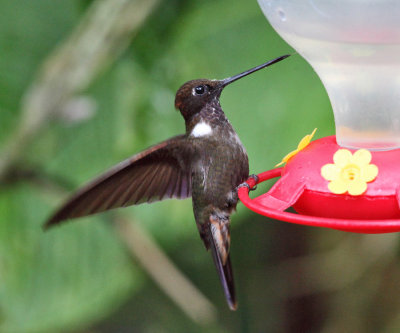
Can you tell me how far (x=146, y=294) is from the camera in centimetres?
557

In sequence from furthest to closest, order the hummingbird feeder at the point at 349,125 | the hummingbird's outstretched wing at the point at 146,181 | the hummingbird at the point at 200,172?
the hummingbird at the point at 200,172 → the hummingbird's outstretched wing at the point at 146,181 → the hummingbird feeder at the point at 349,125

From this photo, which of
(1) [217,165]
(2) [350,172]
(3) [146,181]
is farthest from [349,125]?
(3) [146,181]

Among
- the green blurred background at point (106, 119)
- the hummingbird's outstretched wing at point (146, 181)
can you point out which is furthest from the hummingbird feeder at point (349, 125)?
the green blurred background at point (106, 119)

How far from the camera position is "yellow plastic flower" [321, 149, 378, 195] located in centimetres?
215

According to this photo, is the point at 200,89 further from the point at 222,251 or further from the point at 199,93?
the point at 222,251

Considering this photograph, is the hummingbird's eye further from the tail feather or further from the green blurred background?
the green blurred background

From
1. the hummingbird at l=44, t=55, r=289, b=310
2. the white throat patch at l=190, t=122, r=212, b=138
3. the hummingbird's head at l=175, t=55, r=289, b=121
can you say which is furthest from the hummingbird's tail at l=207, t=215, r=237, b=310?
the hummingbird's head at l=175, t=55, r=289, b=121

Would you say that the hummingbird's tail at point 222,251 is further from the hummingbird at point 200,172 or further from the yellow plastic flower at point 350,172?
the yellow plastic flower at point 350,172

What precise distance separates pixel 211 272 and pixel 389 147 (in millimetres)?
3099

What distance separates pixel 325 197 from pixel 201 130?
825 mm

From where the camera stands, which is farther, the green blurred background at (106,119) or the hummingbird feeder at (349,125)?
the green blurred background at (106,119)

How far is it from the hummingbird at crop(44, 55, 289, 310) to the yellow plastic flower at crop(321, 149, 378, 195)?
66 centimetres

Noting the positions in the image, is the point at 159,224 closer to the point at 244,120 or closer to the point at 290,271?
the point at 244,120

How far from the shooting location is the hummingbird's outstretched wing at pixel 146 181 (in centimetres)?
275
